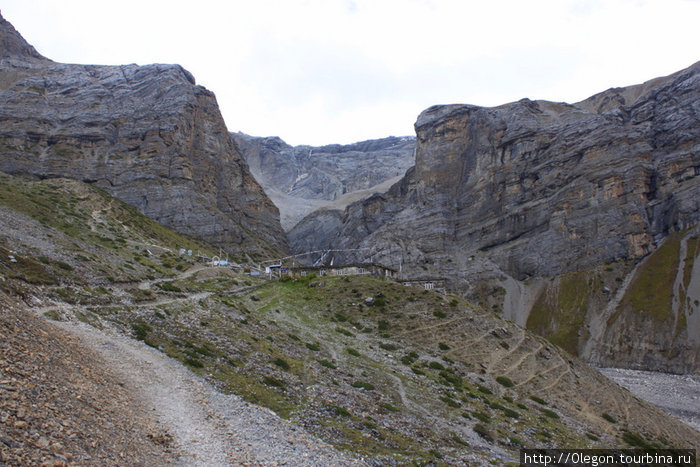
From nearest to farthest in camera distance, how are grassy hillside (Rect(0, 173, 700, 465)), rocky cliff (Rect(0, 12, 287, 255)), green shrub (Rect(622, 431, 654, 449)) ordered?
grassy hillside (Rect(0, 173, 700, 465)) < green shrub (Rect(622, 431, 654, 449)) < rocky cliff (Rect(0, 12, 287, 255))

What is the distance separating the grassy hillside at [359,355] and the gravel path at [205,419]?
1321mm

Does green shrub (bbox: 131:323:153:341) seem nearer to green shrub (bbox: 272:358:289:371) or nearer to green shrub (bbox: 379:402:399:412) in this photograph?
green shrub (bbox: 272:358:289:371)

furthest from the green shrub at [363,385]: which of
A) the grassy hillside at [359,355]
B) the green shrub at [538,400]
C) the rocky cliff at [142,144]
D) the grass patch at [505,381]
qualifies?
the rocky cliff at [142,144]

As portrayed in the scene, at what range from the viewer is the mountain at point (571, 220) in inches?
3999

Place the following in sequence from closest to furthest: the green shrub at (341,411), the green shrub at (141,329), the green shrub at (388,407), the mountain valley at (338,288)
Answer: the mountain valley at (338,288), the green shrub at (341,411), the green shrub at (141,329), the green shrub at (388,407)

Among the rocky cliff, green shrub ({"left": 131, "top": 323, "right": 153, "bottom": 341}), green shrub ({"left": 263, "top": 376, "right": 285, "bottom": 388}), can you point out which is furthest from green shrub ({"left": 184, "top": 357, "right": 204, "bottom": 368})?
the rocky cliff

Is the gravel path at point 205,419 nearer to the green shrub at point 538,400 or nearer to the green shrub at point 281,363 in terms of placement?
the green shrub at point 281,363

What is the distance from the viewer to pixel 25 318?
18.2m

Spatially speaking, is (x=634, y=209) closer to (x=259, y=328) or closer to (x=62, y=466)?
(x=259, y=328)

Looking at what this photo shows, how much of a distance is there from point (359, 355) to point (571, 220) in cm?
11384

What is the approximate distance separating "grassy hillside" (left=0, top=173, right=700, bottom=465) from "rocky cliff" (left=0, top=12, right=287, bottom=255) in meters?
61.7

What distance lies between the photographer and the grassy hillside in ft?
78.7

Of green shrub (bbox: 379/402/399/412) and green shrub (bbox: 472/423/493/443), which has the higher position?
green shrub (bbox: 379/402/399/412)

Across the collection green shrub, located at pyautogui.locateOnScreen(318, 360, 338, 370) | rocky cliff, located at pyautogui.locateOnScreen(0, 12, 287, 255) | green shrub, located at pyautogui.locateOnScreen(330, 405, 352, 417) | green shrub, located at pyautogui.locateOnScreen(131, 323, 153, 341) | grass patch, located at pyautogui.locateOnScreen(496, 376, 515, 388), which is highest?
rocky cliff, located at pyautogui.locateOnScreen(0, 12, 287, 255)
